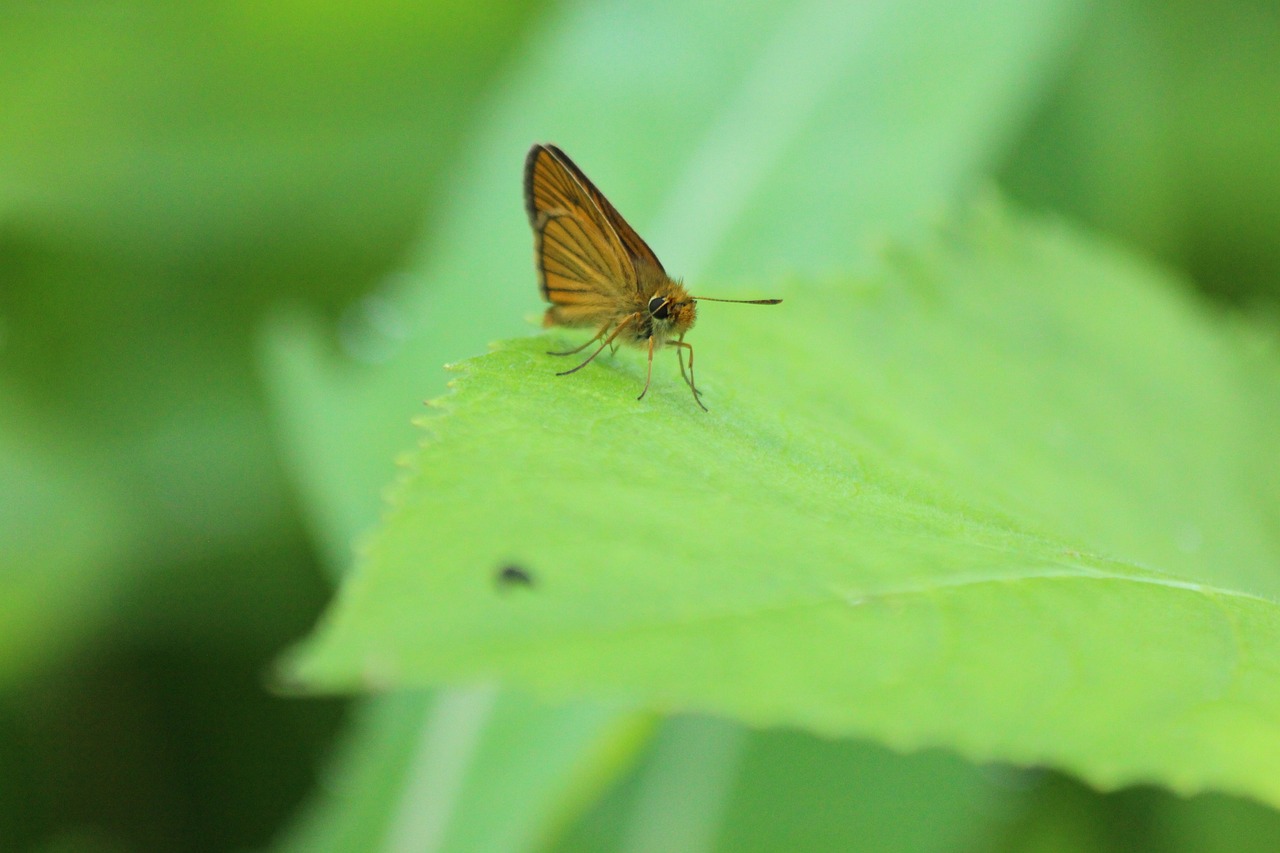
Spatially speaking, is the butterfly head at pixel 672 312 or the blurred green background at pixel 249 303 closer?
the butterfly head at pixel 672 312

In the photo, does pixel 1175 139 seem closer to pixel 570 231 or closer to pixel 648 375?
pixel 570 231

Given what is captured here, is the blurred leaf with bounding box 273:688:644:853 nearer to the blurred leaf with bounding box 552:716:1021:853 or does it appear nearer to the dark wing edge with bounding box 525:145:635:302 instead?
the blurred leaf with bounding box 552:716:1021:853

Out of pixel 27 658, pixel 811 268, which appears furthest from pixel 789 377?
pixel 27 658

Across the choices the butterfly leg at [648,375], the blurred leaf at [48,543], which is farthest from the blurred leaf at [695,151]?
the butterfly leg at [648,375]

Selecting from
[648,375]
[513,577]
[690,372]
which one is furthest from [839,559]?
[648,375]

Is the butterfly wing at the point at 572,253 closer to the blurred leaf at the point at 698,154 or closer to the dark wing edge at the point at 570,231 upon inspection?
the dark wing edge at the point at 570,231

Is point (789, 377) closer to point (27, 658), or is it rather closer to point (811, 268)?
point (811, 268)

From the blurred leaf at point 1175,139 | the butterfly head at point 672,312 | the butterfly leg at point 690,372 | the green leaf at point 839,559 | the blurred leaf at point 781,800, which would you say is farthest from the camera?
the blurred leaf at point 1175,139
